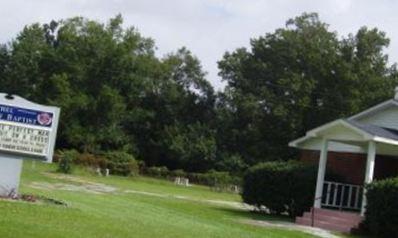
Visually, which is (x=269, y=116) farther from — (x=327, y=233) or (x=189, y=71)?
(x=327, y=233)

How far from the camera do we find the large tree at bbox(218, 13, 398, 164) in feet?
236

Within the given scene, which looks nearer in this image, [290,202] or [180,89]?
[290,202]

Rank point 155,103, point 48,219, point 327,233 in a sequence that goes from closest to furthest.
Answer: point 48,219 < point 327,233 < point 155,103

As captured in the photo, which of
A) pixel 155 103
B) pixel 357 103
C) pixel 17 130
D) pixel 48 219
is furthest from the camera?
pixel 155 103

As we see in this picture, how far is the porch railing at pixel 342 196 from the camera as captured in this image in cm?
2781

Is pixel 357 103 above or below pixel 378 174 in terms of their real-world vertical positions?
above

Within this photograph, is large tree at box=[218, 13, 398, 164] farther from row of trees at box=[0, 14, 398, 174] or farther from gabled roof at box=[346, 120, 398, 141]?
gabled roof at box=[346, 120, 398, 141]

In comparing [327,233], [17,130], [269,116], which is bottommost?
[327,233]

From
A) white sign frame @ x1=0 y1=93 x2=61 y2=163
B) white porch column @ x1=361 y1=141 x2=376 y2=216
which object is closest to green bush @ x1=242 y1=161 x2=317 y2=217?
white porch column @ x1=361 y1=141 x2=376 y2=216

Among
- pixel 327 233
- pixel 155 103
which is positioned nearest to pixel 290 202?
pixel 327 233

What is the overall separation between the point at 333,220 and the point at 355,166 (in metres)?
5.33

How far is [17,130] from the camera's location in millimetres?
17938

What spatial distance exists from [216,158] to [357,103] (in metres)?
14.9

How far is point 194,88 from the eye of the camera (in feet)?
285
